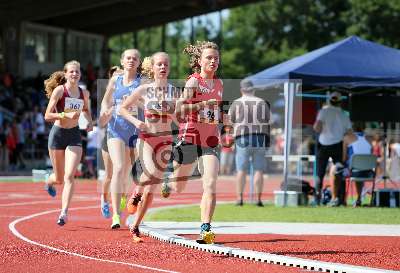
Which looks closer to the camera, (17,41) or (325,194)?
(325,194)

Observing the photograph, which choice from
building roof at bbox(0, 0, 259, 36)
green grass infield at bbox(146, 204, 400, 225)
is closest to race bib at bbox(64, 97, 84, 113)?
green grass infield at bbox(146, 204, 400, 225)

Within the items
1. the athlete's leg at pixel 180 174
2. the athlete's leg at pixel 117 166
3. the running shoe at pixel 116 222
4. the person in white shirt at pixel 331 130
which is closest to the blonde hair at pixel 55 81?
the athlete's leg at pixel 117 166

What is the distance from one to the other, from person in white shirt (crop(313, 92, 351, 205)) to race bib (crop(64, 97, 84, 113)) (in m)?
6.26

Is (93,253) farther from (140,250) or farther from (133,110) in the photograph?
(133,110)

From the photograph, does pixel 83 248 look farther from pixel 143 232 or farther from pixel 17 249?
pixel 143 232

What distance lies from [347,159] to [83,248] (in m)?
9.72

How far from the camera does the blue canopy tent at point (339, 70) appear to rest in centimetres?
1720

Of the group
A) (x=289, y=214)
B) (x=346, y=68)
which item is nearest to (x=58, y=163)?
(x=289, y=214)

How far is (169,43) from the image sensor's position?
93.8 metres

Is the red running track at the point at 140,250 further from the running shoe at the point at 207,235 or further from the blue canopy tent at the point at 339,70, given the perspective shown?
the blue canopy tent at the point at 339,70

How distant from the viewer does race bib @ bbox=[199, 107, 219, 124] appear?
33.5 feet

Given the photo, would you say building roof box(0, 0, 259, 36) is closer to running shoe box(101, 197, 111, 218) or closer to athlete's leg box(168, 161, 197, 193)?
running shoe box(101, 197, 111, 218)

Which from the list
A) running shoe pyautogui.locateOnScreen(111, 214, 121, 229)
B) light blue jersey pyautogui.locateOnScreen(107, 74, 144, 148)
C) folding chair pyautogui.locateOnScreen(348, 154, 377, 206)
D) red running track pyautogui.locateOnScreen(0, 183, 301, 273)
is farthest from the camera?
folding chair pyautogui.locateOnScreen(348, 154, 377, 206)

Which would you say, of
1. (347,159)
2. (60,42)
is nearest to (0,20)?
(60,42)
